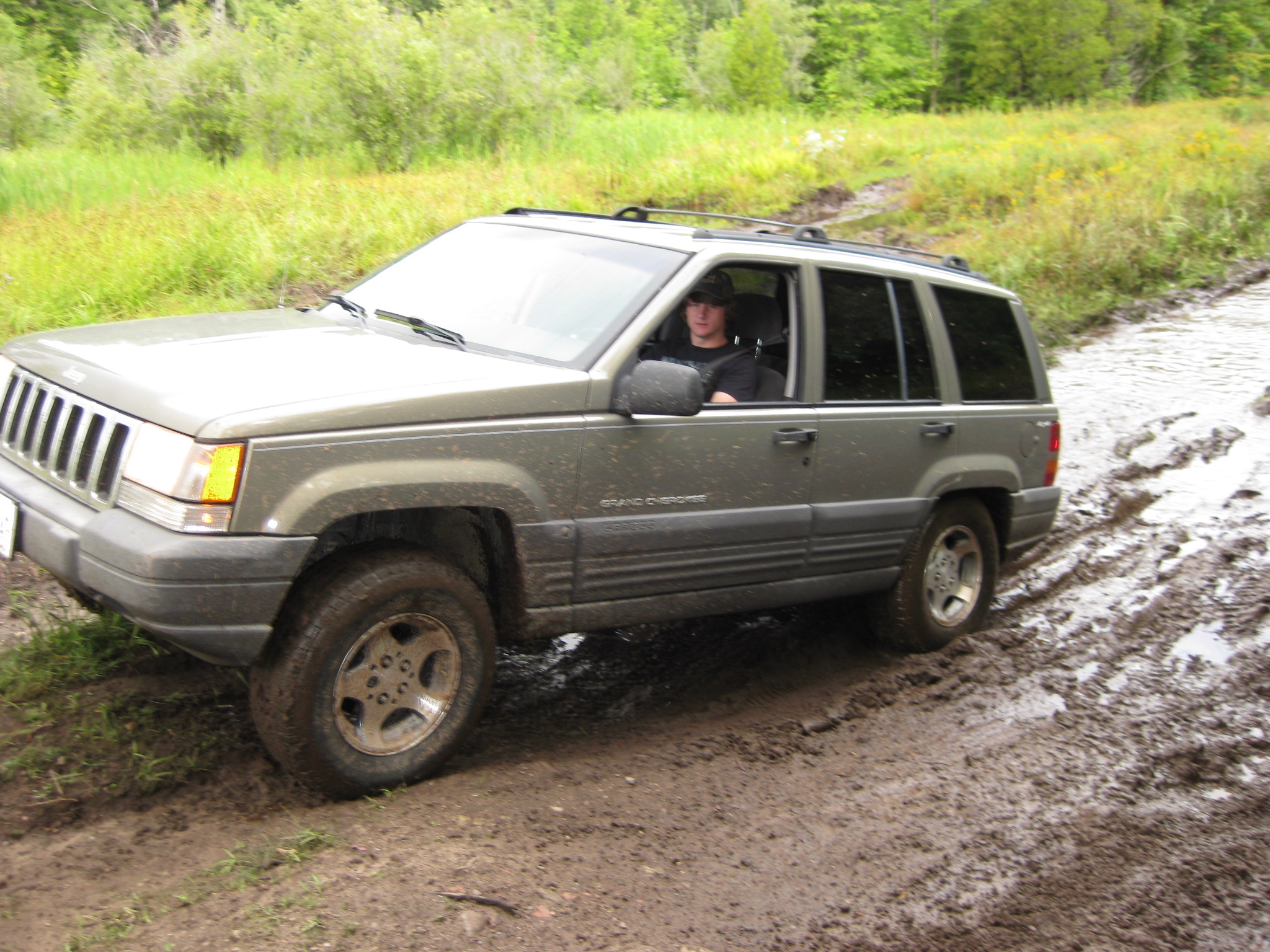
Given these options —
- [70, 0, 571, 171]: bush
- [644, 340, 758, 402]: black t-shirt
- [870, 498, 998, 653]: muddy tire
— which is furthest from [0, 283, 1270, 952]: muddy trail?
[70, 0, 571, 171]: bush

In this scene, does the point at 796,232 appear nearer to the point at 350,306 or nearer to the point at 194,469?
the point at 350,306

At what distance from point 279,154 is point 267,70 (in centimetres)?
244

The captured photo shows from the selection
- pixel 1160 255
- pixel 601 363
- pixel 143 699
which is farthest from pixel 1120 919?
pixel 1160 255

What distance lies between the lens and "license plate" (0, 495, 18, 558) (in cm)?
335

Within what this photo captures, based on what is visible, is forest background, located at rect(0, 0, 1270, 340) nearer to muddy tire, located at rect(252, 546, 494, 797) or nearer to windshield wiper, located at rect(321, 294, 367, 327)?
windshield wiper, located at rect(321, 294, 367, 327)

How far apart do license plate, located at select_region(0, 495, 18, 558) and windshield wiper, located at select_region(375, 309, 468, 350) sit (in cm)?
144

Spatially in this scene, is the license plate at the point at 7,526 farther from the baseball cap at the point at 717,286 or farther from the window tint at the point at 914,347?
the window tint at the point at 914,347

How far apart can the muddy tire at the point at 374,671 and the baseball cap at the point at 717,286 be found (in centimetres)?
174

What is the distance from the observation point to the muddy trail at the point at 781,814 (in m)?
2.90

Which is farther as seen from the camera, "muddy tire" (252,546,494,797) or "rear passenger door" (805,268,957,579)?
"rear passenger door" (805,268,957,579)

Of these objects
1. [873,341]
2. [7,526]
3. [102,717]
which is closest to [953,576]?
[873,341]

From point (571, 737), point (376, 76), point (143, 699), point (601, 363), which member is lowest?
point (571, 737)

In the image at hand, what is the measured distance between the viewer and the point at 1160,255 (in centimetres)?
1244

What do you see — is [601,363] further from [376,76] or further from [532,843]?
[376,76]
